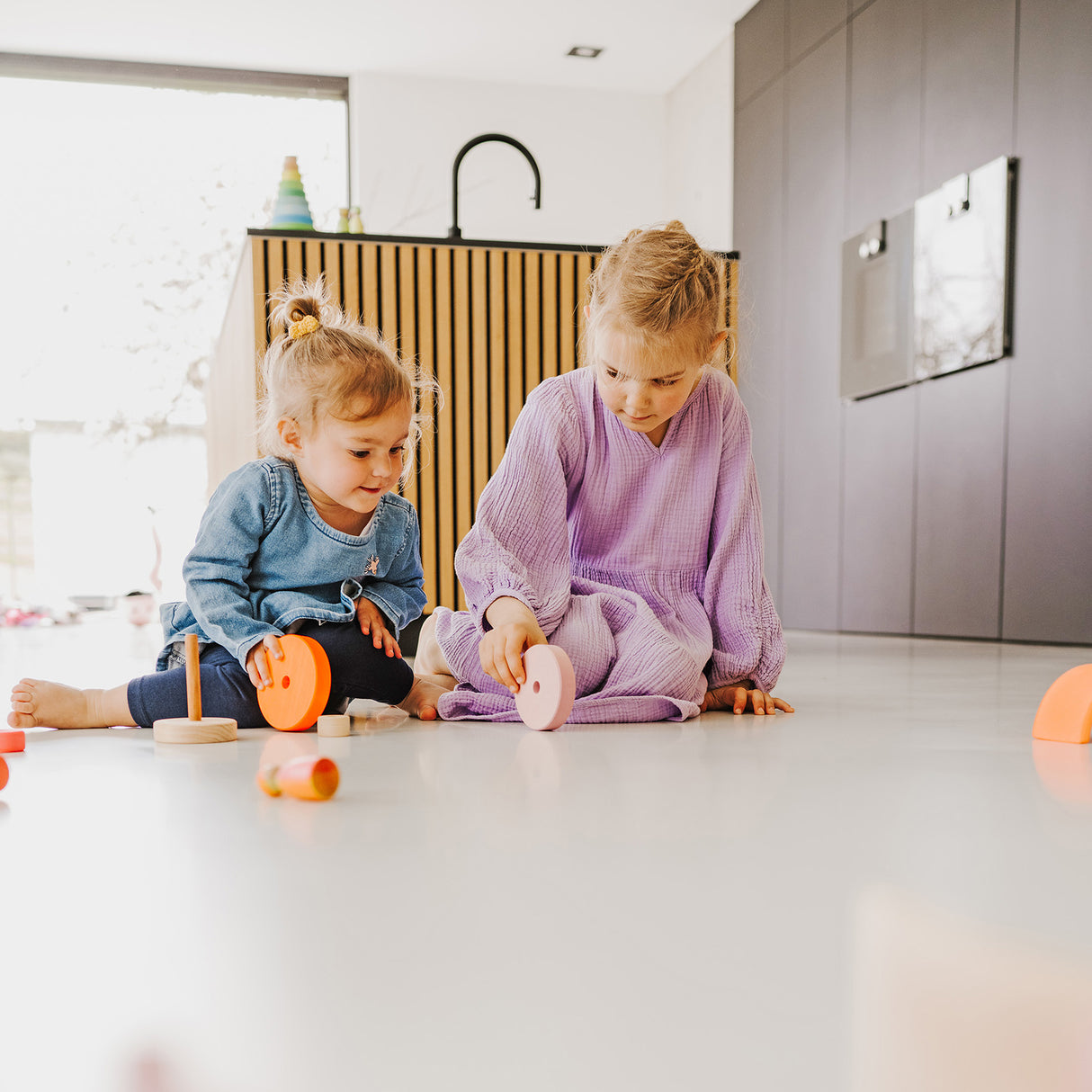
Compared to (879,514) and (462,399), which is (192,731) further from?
(879,514)

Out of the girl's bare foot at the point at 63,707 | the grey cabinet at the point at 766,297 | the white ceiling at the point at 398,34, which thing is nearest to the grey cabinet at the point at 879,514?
the grey cabinet at the point at 766,297

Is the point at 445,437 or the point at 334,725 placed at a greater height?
the point at 445,437

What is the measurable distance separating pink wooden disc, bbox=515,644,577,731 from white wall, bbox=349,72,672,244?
4640 millimetres

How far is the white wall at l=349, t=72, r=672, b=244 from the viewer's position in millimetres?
5645

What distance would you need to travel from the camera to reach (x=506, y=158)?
5793 millimetres

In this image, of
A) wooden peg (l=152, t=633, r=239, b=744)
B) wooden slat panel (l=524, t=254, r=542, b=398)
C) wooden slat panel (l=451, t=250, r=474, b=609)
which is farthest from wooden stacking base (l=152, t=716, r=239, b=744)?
wooden slat panel (l=524, t=254, r=542, b=398)

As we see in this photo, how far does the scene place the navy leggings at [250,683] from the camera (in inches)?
55.4

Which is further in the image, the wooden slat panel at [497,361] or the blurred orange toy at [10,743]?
the wooden slat panel at [497,361]

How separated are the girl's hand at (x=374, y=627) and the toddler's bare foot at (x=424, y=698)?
7 centimetres

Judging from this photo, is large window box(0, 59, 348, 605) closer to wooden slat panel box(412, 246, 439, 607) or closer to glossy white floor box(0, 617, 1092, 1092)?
wooden slat panel box(412, 246, 439, 607)

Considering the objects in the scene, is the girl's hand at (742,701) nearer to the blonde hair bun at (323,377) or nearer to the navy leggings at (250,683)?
the navy leggings at (250,683)

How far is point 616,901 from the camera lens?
0.61 metres

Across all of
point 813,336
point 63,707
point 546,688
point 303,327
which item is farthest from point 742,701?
point 813,336

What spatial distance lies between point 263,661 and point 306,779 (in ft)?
1.69
